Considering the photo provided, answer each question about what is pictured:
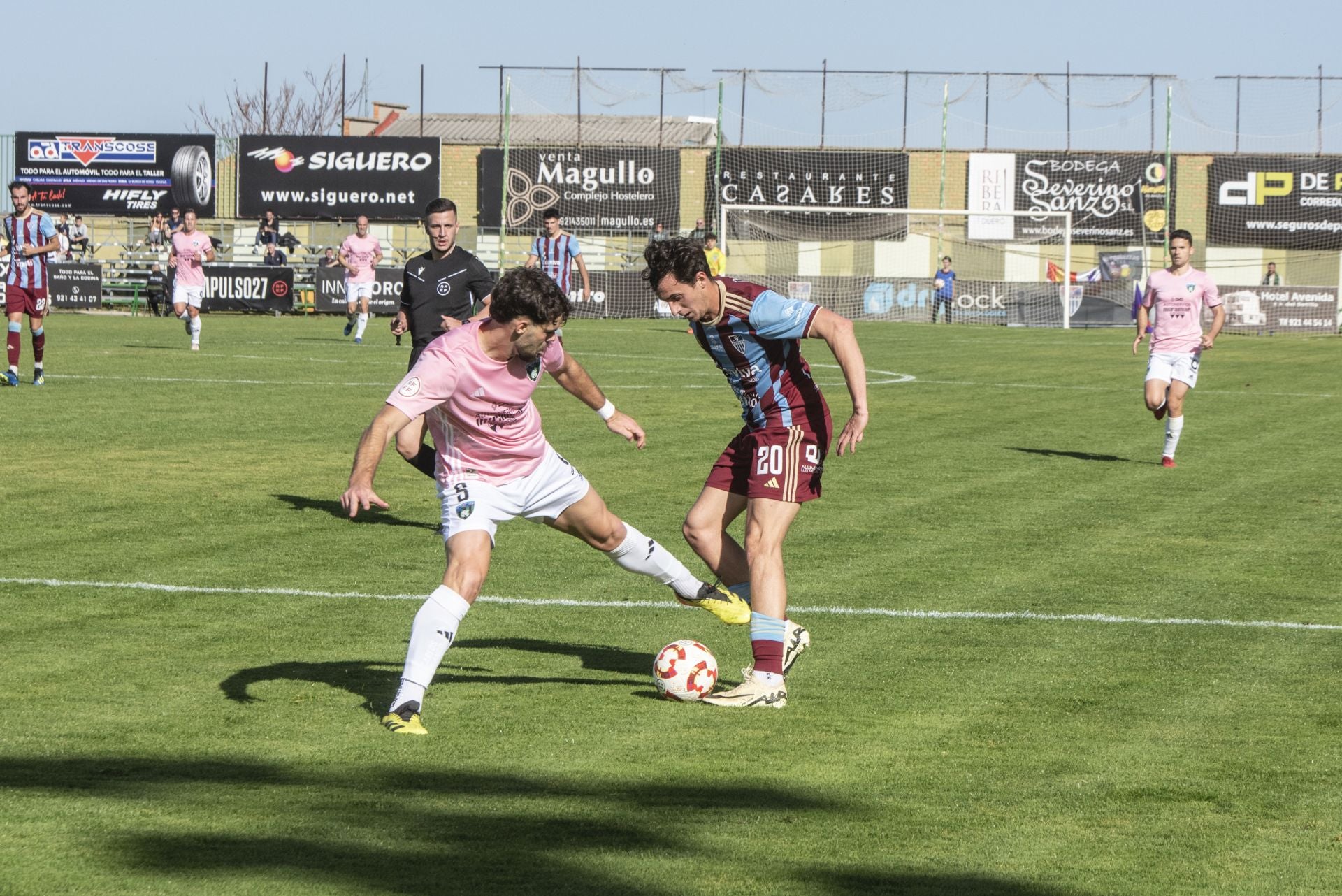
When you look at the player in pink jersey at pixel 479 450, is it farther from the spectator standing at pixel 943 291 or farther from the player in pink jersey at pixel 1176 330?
the spectator standing at pixel 943 291

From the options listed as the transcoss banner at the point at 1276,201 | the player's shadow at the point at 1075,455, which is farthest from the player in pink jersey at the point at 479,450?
the transcoss banner at the point at 1276,201

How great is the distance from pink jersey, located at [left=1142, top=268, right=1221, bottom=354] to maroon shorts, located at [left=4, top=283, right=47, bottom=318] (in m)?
13.4

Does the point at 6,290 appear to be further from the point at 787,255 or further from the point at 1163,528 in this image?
the point at 787,255

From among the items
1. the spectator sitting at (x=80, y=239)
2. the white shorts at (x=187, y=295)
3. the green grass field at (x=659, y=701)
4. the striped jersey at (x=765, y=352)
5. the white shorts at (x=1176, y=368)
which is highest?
A: the spectator sitting at (x=80, y=239)

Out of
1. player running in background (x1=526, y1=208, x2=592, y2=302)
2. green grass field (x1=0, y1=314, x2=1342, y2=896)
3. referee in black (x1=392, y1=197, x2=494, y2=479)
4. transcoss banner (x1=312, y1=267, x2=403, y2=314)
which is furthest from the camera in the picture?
transcoss banner (x1=312, y1=267, x2=403, y2=314)

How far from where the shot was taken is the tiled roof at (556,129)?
259ft

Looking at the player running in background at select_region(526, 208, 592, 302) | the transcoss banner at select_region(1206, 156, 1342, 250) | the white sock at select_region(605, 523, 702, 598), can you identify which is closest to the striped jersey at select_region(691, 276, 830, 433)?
the white sock at select_region(605, 523, 702, 598)

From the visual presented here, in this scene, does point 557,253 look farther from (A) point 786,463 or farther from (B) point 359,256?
(A) point 786,463

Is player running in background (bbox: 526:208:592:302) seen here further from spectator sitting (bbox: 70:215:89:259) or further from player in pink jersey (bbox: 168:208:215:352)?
spectator sitting (bbox: 70:215:89:259)

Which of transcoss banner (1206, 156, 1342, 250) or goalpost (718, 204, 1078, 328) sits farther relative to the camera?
goalpost (718, 204, 1078, 328)

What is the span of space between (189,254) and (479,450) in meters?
23.1

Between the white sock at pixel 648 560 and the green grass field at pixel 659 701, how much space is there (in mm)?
457

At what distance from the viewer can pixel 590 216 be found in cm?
5678

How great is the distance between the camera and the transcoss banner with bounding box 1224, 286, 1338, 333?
150 feet
